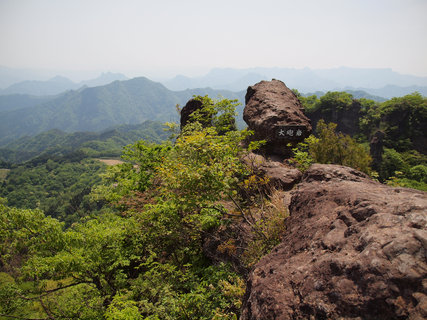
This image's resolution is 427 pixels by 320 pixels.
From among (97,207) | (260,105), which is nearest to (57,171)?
(97,207)

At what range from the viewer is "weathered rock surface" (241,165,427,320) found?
219cm

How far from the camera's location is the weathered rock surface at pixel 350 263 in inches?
86.0

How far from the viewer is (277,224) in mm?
5008

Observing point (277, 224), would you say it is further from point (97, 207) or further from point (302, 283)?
point (97, 207)

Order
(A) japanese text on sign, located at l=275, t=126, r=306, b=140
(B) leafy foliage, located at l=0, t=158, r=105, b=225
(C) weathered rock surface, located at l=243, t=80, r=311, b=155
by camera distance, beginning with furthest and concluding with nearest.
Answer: (B) leafy foliage, located at l=0, t=158, r=105, b=225 < (C) weathered rock surface, located at l=243, t=80, r=311, b=155 < (A) japanese text on sign, located at l=275, t=126, r=306, b=140

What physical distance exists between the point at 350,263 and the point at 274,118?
33.4 feet

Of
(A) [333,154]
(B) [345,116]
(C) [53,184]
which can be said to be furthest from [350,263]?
(C) [53,184]

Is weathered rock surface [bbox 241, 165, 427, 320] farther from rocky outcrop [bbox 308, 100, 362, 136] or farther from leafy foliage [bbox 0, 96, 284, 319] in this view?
rocky outcrop [bbox 308, 100, 362, 136]

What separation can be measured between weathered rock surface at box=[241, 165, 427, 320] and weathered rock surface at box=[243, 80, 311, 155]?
26.5 ft

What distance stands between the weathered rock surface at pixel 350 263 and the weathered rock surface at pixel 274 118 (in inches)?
318

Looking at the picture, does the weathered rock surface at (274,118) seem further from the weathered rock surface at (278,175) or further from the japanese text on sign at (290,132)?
the weathered rock surface at (278,175)

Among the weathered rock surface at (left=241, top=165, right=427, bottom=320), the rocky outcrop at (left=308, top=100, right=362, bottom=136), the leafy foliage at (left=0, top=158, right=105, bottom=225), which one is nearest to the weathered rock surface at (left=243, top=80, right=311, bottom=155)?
the weathered rock surface at (left=241, top=165, right=427, bottom=320)

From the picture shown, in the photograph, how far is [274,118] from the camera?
12.0 metres

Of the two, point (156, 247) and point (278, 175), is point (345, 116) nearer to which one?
point (278, 175)
